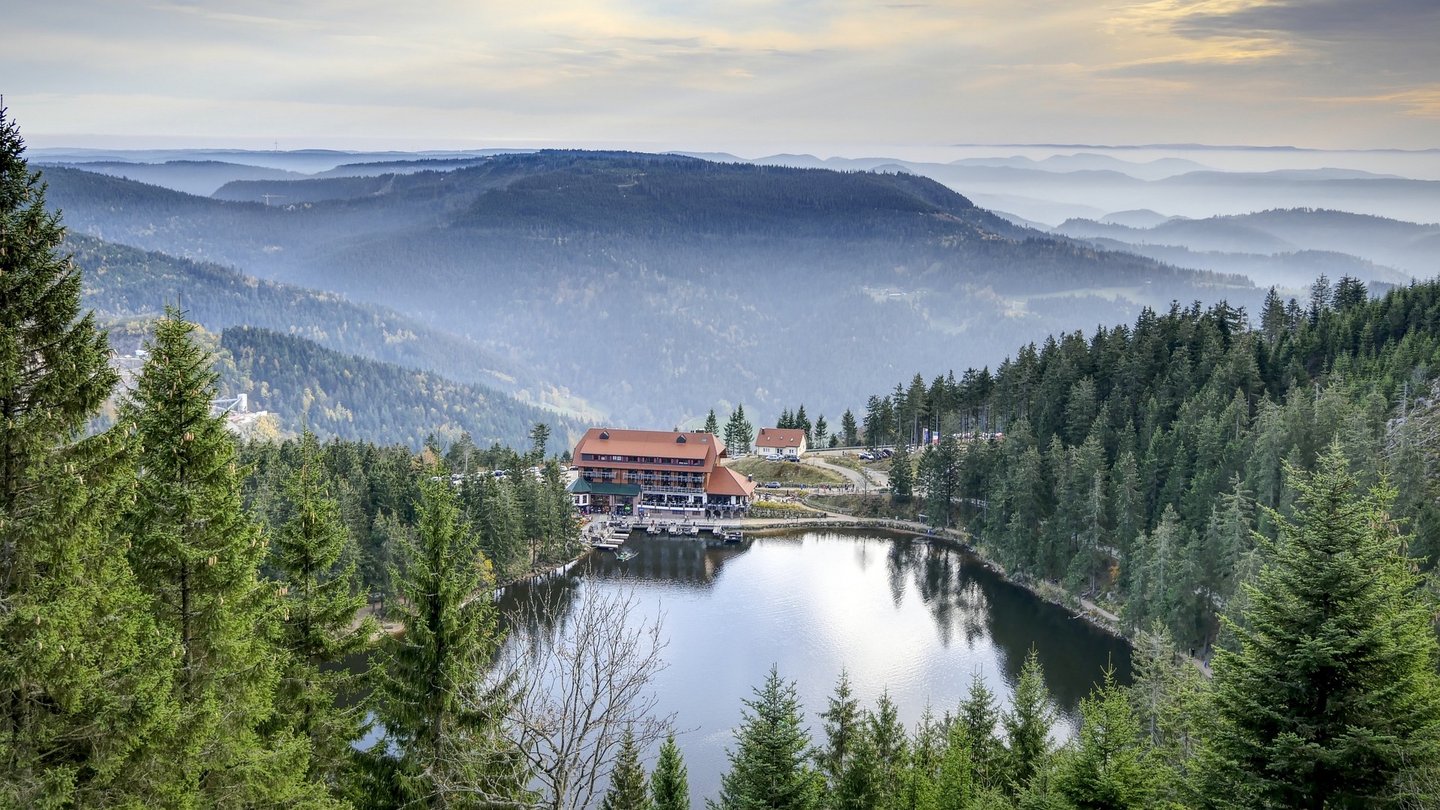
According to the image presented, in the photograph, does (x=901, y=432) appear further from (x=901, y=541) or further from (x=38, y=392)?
(x=38, y=392)

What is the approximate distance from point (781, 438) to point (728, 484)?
68.5ft

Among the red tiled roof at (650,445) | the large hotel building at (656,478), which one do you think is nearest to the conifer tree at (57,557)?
the large hotel building at (656,478)

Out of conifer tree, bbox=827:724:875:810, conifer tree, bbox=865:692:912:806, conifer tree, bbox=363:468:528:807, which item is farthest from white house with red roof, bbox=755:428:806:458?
conifer tree, bbox=363:468:528:807

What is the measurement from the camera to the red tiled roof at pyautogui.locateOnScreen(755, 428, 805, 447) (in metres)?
121

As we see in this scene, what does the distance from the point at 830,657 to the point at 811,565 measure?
22.7 m

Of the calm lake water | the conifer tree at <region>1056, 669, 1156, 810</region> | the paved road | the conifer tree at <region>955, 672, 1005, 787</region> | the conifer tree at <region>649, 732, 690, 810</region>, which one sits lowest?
the calm lake water

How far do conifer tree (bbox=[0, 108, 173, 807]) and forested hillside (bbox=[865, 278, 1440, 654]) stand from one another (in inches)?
1730

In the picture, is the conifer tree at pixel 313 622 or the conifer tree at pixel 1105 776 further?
the conifer tree at pixel 313 622

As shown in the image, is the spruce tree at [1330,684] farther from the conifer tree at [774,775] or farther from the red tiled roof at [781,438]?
the red tiled roof at [781,438]

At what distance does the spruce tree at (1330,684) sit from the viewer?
15.0 m

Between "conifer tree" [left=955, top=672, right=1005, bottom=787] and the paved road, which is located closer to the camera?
"conifer tree" [left=955, top=672, right=1005, bottom=787]

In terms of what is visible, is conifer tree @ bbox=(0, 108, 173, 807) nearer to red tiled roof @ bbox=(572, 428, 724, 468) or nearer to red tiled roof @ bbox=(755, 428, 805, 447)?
red tiled roof @ bbox=(572, 428, 724, 468)

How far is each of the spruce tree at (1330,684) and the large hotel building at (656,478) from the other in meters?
85.7

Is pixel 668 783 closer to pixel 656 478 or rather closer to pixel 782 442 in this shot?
pixel 656 478
